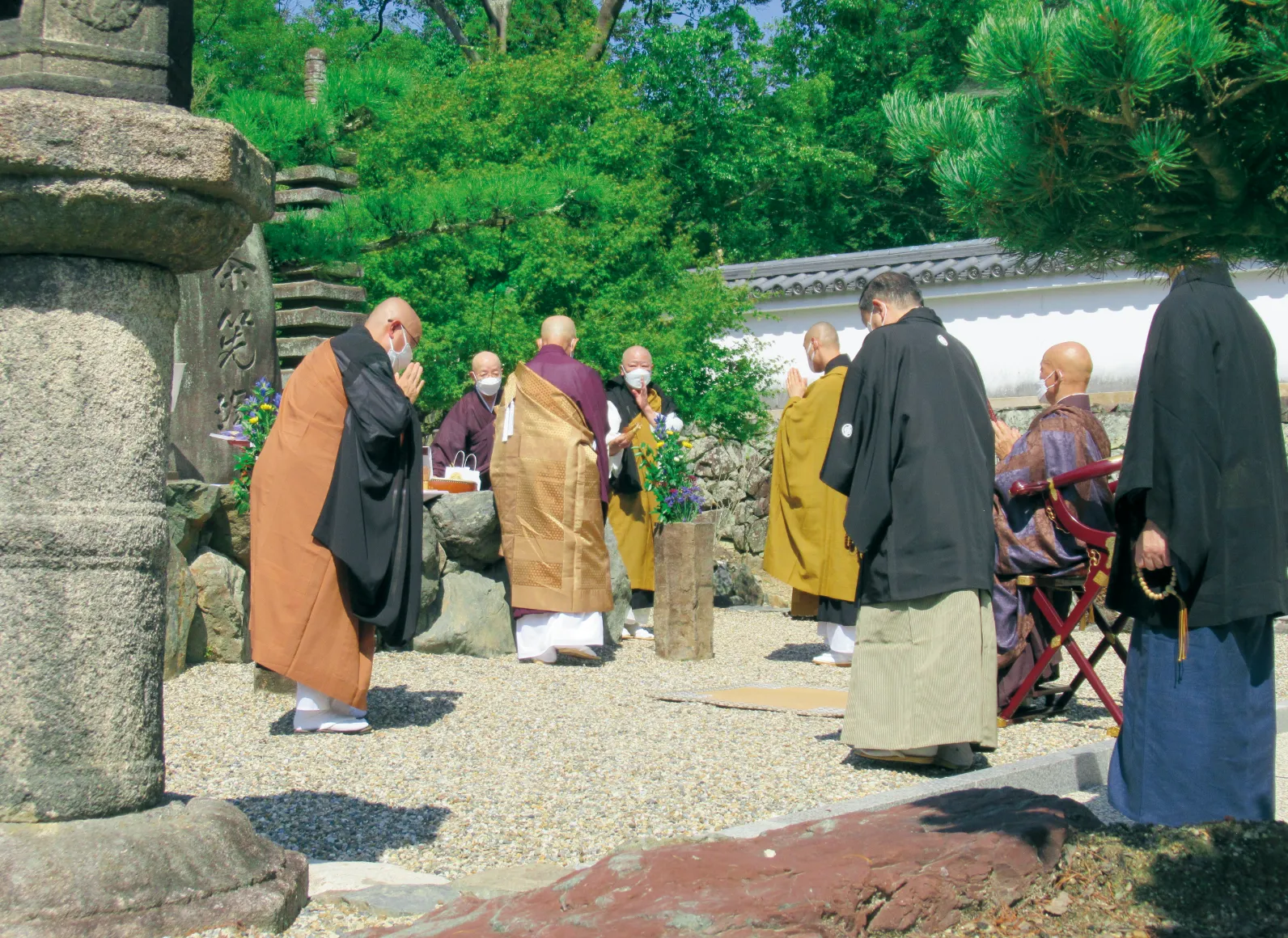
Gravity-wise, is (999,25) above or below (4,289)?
above

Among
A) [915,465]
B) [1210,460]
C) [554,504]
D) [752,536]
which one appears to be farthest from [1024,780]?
[752,536]

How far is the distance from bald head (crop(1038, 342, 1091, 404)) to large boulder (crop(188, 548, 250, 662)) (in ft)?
14.1

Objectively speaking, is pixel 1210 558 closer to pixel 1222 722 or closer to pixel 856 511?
pixel 1222 722

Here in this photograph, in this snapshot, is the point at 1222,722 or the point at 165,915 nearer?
the point at 165,915

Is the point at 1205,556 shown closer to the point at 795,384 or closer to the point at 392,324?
the point at 392,324

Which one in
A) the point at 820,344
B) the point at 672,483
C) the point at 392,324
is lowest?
the point at 672,483

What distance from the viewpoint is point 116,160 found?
103 inches

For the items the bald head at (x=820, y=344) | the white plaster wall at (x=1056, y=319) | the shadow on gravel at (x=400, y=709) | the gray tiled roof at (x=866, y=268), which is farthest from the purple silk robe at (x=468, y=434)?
the white plaster wall at (x=1056, y=319)

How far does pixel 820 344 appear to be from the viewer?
25.6ft

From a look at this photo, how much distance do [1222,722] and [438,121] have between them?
9472 mm

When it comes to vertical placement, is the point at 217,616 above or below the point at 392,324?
below

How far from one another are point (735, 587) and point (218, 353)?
594 cm

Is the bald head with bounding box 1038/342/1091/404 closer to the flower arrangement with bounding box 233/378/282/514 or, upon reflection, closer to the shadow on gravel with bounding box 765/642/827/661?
the shadow on gravel with bounding box 765/642/827/661

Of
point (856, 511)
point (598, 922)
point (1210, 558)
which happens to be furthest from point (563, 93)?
point (598, 922)
